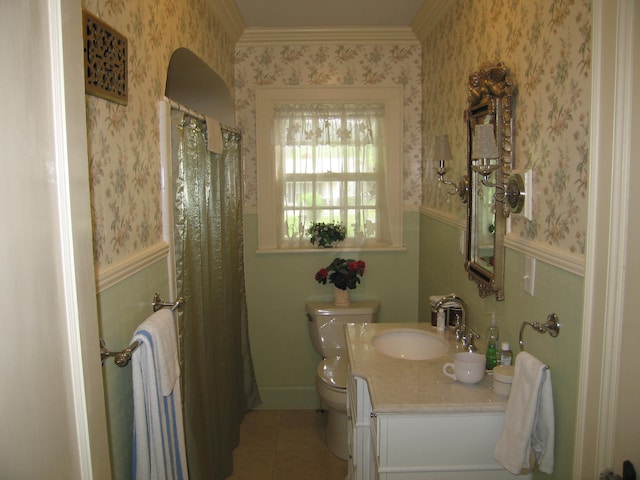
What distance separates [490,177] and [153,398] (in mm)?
1442

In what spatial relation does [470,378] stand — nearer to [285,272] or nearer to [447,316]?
[447,316]

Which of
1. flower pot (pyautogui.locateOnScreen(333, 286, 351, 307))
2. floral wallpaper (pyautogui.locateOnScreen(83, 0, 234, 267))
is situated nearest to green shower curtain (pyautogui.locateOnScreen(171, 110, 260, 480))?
floral wallpaper (pyautogui.locateOnScreen(83, 0, 234, 267))

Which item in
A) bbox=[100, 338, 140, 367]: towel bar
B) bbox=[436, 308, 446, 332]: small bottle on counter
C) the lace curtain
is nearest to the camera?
bbox=[100, 338, 140, 367]: towel bar

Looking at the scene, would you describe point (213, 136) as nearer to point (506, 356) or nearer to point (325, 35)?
point (325, 35)

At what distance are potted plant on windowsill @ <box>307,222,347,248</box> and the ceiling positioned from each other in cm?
129

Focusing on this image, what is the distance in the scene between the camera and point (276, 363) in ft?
11.6

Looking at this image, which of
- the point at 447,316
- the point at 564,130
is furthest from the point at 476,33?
the point at 447,316

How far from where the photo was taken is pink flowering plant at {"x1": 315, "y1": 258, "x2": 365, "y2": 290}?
332cm

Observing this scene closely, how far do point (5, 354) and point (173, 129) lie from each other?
4.81ft

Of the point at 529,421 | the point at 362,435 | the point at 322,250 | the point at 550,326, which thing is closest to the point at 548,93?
the point at 550,326

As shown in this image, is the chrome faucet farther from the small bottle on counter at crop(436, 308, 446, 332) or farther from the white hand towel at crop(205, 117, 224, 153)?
the white hand towel at crop(205, 117, 224, 153)

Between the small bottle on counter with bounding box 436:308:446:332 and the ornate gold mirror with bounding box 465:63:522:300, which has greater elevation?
the ornate gold mirror with bounding box 465:63:522:300

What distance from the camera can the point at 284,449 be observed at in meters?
3.03

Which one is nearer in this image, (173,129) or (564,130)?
(564,130)
